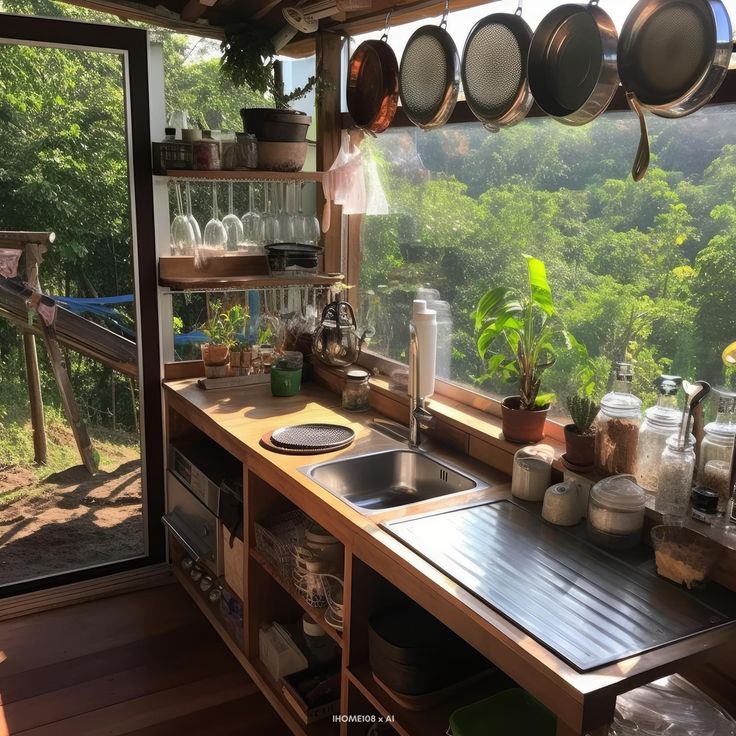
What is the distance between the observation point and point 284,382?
278cm

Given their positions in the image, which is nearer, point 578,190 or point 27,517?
point 578,190

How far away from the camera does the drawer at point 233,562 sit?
7.96ft

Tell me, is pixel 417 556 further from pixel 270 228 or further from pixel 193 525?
pixel 270 228

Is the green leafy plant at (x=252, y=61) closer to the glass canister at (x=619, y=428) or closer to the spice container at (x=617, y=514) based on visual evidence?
the glass canister at (x=619, y=428)

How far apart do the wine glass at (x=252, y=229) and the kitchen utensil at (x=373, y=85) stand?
56 cm

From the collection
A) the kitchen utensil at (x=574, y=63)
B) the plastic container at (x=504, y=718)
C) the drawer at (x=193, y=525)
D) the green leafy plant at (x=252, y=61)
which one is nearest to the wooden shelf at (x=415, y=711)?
the plastic container at (x=504, y=718)

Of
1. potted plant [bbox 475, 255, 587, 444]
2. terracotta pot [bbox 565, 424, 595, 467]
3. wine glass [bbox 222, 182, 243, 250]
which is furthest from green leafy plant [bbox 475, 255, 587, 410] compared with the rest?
wine glass [bbox 222, 182, 243, 250]

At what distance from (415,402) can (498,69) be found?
0.95 m

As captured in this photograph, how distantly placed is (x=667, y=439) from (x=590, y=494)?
0.22 metres

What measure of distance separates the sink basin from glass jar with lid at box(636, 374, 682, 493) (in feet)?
1.74

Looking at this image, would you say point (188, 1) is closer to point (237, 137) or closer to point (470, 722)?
point (237, 137)

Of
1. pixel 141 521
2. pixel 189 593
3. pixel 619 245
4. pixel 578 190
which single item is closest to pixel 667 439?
pixel 619 245

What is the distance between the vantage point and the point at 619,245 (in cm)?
195

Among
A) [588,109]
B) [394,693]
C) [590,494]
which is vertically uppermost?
[588,109]
